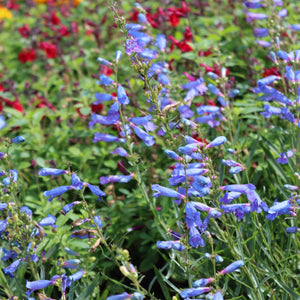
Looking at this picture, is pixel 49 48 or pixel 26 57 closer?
pixel 49 48

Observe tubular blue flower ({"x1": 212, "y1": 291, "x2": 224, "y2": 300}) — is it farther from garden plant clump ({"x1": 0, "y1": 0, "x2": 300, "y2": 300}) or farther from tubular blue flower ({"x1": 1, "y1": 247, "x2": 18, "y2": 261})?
tubular blue flower ({"x1": 1, "y1": 247, "x2": 18, "y2": 261})

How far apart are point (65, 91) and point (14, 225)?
9.57ft

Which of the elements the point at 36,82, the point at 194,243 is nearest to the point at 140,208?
the point at 194,243

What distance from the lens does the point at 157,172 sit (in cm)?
385

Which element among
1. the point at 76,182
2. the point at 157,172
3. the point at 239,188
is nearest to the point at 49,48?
the point at 157,172

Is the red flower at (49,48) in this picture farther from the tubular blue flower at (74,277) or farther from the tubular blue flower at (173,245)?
the tubular blue flower at (173,245)

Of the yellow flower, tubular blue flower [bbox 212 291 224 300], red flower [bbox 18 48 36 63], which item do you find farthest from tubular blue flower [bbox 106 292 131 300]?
the yellow flower

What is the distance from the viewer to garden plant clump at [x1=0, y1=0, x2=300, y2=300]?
2516mm

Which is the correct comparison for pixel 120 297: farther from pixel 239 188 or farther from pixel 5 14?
pixel 5 14

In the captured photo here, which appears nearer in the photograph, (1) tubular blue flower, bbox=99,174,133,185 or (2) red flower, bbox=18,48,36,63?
(1) tubular blue flower, bbox=99,174,133,185

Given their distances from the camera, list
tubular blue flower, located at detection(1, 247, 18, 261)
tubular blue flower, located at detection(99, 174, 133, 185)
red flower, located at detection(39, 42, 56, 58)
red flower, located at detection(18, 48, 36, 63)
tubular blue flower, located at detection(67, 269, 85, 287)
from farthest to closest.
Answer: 1. red flower, located at detection(18, 48, 36, 63)
2. red flower, located at detection(39, 42, 56, 58)
3. tubular blue flower, located at detection(99, 174, 133, 185)
4. tubular blue flower, located at detection(1, 247, 18, 261)
5. tubular blue flower, located at detection(67, 269, 85, 287)

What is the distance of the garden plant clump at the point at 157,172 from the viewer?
2.52m

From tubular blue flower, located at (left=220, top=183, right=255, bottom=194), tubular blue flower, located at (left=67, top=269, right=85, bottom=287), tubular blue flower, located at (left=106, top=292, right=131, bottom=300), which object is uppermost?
tubular blue flower, located at (left=220, top=183, right=255, bottom=194)

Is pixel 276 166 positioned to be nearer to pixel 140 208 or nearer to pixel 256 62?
pixel 140 208
